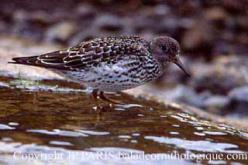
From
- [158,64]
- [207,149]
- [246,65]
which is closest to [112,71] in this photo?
[158,64]

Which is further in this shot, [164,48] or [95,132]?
[164,48]

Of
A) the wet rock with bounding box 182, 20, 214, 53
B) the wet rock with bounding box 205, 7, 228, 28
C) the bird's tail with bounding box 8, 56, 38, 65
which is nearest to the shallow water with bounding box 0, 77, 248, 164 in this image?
the bird's tail with bounding box 8, 56, 38, 65

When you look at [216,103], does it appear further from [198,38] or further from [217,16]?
[217,16]

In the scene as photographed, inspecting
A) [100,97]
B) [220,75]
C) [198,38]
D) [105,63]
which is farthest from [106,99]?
[198,38]

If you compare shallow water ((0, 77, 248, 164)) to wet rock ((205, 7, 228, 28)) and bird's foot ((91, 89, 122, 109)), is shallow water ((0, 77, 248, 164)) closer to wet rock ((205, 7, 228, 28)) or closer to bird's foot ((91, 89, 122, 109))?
bird's foot ((91, 89, 122, 109))

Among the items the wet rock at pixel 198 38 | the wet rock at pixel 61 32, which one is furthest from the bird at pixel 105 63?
the wet rock at pixel 61 32

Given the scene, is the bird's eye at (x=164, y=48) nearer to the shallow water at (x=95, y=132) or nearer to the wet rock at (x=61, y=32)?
the shallow water at (x=95, y=132)
